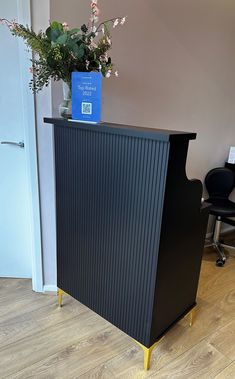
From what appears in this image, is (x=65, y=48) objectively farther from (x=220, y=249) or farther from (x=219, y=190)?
(x=220, y=249)

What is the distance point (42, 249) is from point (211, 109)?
212 cm

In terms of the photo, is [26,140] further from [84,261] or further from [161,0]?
[161,0]

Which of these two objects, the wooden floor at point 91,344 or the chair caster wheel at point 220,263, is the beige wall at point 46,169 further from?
the chair caster wheel at point 220,263

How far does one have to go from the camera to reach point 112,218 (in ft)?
4.76

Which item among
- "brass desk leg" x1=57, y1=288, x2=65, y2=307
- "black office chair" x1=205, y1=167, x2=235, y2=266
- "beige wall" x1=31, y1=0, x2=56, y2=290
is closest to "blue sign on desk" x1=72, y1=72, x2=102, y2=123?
"beige wall" x1=31, y1=0, x2=56, y2=290

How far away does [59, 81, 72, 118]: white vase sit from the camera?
1577mm

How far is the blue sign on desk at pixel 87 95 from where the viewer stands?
1388mm

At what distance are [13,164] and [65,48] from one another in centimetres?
95

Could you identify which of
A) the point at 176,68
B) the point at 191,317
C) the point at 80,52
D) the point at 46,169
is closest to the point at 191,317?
the point at 191,317

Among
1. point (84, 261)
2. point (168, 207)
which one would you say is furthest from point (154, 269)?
point (84, 261)

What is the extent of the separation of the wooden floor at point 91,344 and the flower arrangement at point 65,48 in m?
1.52

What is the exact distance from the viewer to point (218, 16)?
98.6 inches

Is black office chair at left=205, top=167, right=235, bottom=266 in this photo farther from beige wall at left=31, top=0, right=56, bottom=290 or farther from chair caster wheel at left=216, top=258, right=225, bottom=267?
beige wall at left=31, top=0, right=56, bottom=290

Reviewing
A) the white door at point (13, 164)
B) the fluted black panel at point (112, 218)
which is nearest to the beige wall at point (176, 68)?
the white door at point (13, 164)
